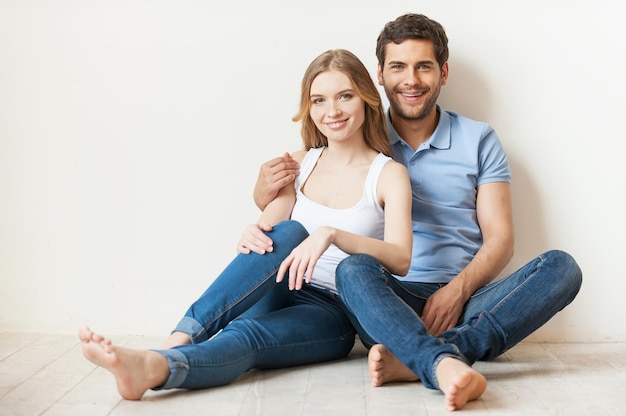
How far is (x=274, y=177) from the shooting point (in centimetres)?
239

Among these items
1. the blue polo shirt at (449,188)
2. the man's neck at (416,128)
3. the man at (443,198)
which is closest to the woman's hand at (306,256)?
the man at (443,198)

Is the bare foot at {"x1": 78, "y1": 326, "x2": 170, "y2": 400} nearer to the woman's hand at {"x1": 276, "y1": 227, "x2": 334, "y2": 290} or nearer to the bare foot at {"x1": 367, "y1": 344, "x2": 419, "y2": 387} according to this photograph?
the woman's hand at {"x1": 276, "y1": 227, "x2": 334, "y2": 290}

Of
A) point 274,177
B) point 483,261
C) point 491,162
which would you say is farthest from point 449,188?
point 274,177

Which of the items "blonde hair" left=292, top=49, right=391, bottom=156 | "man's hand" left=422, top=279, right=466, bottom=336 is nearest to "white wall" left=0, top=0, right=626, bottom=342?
"blonde hair" left=292, top=49, right=391, bottom=156

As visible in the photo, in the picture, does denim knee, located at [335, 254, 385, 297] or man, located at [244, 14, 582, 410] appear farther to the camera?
man, located at [244, 14, 582, 410]

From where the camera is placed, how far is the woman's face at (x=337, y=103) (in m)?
2.29

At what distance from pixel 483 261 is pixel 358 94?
591 millimetres

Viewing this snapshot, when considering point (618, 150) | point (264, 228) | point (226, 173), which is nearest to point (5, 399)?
point (264, 228)

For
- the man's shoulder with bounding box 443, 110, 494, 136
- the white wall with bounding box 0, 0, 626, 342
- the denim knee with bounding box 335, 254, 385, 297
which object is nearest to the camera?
the denim knee with bounding box 335, 254, 385, 297

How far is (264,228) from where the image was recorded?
7.10 feet

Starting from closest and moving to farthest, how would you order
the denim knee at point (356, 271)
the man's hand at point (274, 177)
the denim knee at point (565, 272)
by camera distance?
1. the denim knee at point (356, 271)
2. the denim knee at point (565, 272)
3. the man's hand at point (274, 177)

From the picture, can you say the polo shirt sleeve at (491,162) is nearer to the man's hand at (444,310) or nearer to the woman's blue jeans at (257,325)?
the man's hand at (444,310)

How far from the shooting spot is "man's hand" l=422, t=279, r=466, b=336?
225 centimetres

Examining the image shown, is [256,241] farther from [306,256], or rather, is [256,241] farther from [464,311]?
[464,311]
